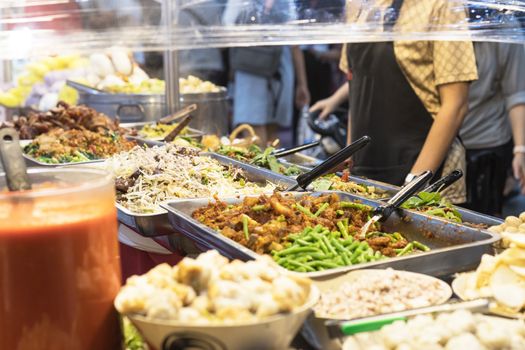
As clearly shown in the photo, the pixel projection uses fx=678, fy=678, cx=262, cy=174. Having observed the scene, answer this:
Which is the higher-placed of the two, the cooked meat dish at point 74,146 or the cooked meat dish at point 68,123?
the cooked meat dish at point 68,123

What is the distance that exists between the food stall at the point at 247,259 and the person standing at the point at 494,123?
1.55 m

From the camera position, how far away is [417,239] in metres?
1.89

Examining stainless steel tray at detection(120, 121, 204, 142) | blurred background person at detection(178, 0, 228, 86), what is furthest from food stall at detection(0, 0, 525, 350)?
blurred background person at detection(178, 0, 228, 86)

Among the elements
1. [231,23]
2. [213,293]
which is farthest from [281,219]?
[231,23]

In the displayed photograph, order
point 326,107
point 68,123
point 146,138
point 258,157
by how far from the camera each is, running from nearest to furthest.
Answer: point 258,157, point 146,138, point 68,123, point 326,107

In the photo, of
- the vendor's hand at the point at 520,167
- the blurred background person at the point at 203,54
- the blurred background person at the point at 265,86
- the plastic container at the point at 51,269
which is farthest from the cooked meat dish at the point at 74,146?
the blurred background person at the point at 265,86

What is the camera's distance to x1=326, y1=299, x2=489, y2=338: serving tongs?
3.94 ft

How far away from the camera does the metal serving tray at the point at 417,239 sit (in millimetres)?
1512

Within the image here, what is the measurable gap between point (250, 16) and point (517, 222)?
8.55 ft

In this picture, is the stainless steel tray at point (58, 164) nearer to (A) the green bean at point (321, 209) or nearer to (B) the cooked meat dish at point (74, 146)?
(B) the cooked meat dish at point (74, 146)

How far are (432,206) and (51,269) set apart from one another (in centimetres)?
132

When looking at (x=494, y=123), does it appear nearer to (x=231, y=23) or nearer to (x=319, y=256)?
(x=231, y=23)

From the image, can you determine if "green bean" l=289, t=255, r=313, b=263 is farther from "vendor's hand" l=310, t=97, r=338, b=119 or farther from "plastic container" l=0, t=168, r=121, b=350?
"vendor's hand" l=310, t=97, r=338, b=119

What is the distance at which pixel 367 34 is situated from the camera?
3.31 meters
